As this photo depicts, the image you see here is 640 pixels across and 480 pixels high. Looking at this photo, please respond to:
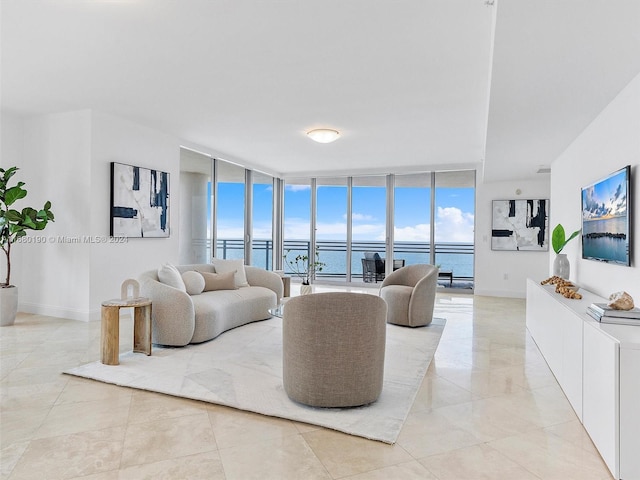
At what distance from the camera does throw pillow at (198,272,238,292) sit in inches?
199

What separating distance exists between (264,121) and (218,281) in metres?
2.09

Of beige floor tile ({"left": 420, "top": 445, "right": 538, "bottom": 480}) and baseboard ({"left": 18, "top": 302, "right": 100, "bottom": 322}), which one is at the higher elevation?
baseboard ({"left": 18, "top": 302, "right": 100, "bottom": 322})

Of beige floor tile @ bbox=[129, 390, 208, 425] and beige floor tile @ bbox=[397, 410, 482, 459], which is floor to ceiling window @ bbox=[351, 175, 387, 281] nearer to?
beige floor tile @ bbox=[397, 410, 482, 459]

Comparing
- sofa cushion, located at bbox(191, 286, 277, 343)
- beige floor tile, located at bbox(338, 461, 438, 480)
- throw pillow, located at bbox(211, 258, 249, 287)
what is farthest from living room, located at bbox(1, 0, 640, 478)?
beige floor tile, located at bbox(338, 461, 438, 480)

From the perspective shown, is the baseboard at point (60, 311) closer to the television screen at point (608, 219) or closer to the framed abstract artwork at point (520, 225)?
the television screen at point (608, 219)

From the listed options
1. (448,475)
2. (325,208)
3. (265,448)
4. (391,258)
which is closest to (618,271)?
(448,475)

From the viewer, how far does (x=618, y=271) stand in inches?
125

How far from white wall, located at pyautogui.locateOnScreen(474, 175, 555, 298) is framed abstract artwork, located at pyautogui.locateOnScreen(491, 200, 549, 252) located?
10 cm

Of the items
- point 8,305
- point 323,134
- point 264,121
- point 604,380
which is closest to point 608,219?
point 604,380

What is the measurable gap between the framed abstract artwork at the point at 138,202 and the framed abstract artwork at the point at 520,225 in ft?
19.8

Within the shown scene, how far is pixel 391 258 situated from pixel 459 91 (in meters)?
5.21

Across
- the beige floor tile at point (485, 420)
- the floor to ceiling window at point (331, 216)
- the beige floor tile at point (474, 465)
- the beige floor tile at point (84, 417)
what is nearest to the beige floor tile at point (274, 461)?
the beige floor tile at point (474, 465)

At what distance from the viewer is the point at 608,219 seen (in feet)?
10.7

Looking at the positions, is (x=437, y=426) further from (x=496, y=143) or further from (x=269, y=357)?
(x=496, y=143)
